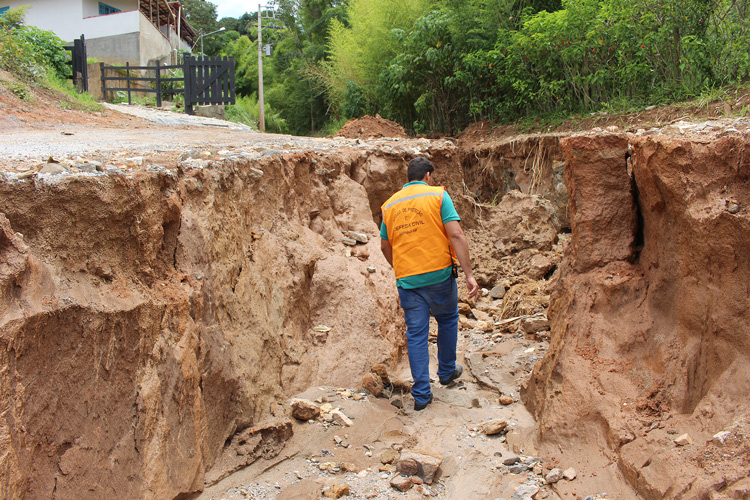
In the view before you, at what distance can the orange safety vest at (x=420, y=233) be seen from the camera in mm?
4418

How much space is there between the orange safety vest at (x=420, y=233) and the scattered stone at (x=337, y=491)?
66.9 inches

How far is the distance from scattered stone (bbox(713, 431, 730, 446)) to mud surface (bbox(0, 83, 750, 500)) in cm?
2

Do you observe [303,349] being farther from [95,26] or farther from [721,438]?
[95,26]

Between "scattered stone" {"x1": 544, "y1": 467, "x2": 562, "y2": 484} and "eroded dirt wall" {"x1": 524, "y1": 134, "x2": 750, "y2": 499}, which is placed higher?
"eroded dirt wall" {"x1": 524, "y1": 134, "x2": 750, "y2": 499}

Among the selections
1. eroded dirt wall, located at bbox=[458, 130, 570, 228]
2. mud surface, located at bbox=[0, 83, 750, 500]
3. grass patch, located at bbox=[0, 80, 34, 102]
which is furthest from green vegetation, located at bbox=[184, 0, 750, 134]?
grass patch, located at bbox=[0, 80, 34, 102]

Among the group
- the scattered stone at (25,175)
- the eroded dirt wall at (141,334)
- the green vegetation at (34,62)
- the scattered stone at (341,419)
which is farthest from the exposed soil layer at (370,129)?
the scattered stone at (25,175)

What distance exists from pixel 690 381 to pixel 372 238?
3752 millimetres

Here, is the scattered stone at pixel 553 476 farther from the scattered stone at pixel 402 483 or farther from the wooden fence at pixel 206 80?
the wooden fence at pixel 206 80

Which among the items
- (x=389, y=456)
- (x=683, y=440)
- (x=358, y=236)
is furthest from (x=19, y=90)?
(x=683, y=440)

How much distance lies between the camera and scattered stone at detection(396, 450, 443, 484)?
3.41 m

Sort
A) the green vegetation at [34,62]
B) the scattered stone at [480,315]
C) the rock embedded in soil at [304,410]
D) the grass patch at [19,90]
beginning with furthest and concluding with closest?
the green vegetation at [34,62], the grass patch at [19,90], the scattered stone at [480,315], the rock embedded in soil at [304,410]

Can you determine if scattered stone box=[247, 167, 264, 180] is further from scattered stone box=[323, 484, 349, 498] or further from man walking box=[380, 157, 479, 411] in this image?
scattered stone box=[323, 484, 349, 498]

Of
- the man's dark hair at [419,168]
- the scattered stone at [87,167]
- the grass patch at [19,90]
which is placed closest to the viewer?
the scattered stone at [87,167]

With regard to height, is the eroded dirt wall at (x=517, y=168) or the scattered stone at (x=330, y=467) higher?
the eroded dirt wall at (x=517, y=168)
